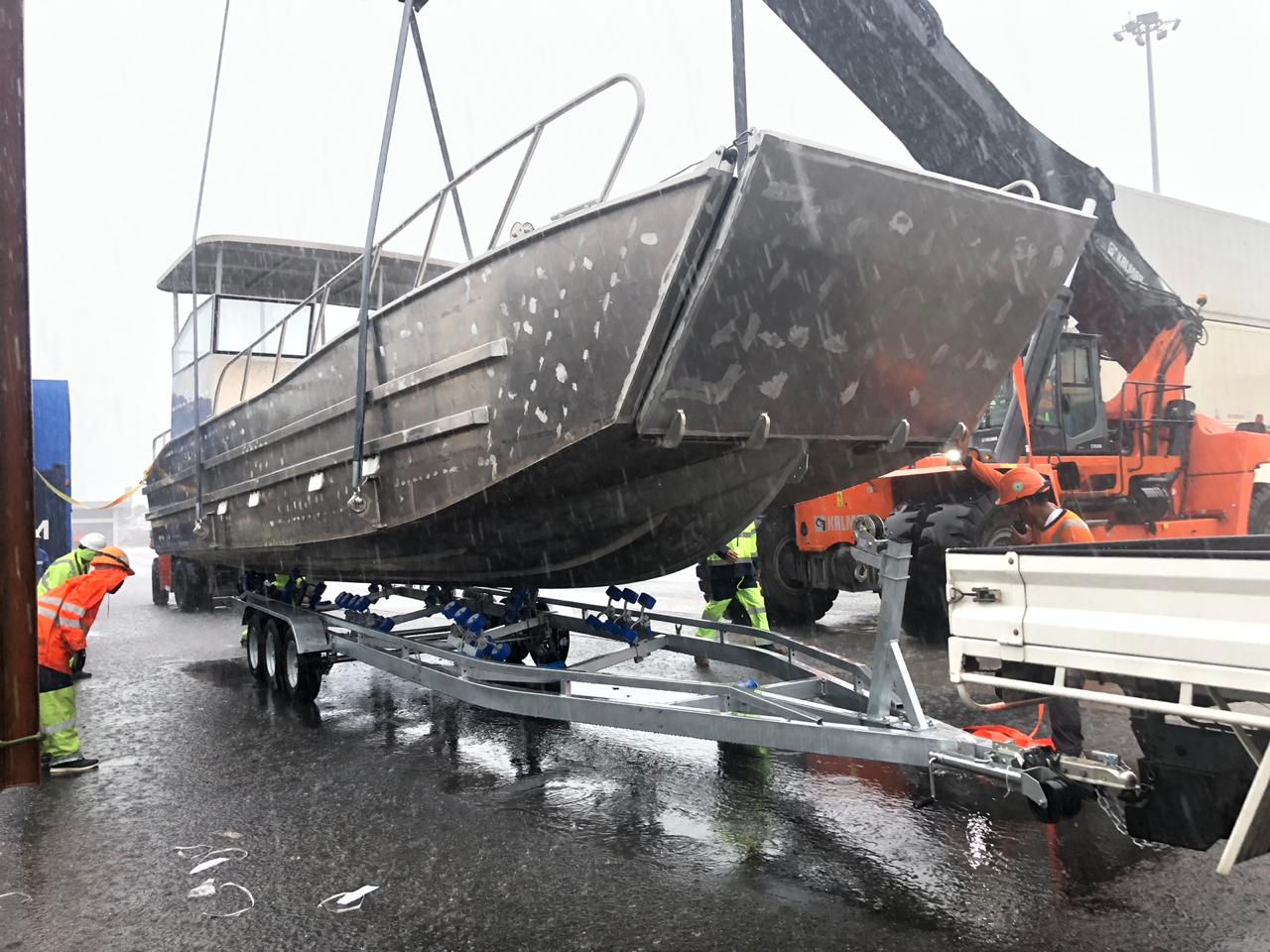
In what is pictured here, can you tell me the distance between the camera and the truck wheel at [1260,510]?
9367mm

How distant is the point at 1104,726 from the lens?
4828 mm

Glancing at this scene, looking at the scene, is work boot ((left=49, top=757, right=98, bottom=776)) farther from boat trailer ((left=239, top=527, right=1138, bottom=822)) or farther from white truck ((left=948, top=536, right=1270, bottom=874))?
white truck ((left=948, top=536, right=1270, bottom=874))

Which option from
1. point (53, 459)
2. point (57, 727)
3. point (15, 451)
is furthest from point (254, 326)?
point (15, 451)

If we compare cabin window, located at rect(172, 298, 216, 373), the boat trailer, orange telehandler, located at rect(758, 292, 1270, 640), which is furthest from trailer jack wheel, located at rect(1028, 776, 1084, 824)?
cabin window, located at rect(172, 298, 216, 373)

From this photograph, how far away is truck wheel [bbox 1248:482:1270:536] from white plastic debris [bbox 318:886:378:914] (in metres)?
9.14

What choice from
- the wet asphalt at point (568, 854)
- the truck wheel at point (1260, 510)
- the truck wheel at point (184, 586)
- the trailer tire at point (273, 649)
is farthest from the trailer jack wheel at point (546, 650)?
the truck wheel at point (184, 586)

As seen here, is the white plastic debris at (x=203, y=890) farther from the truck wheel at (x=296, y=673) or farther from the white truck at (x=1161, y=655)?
the truck wheel at (x=296, y=673)

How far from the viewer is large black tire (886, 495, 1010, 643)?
6.79 meters

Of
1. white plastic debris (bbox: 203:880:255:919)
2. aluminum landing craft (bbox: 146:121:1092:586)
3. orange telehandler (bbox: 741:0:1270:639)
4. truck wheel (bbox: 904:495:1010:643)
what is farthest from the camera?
orange telehandler (bbox: 741:0:1270:639)

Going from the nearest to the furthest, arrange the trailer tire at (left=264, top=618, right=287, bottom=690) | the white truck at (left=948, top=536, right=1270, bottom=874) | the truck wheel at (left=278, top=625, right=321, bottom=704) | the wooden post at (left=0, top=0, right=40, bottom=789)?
the white truck at (left=948, top=536, right=1270, bottom=874), the wooden post at (left=0, top=0, right=40, bottom=789), the truck wheel at (left=278, top=625, right=321, bottom=704), the trailer tire at (left=264, top=618, right=287, bottom=690)

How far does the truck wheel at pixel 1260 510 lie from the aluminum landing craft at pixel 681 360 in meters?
6.56

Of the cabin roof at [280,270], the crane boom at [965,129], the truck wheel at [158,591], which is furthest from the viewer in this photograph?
the truck wheel at [158,591]

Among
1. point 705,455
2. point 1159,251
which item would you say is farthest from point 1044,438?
point 1159,251

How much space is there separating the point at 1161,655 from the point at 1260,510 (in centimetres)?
864
